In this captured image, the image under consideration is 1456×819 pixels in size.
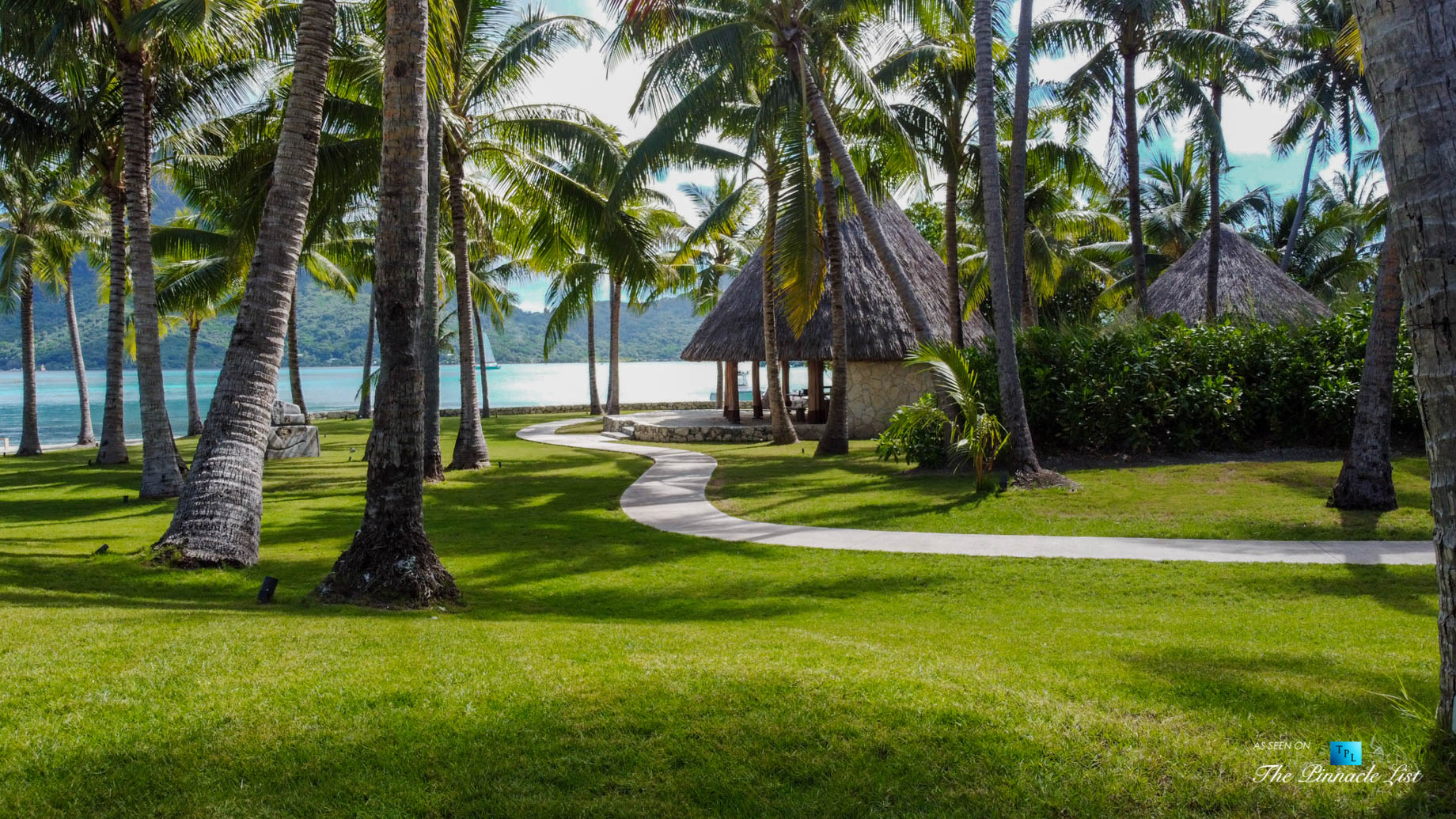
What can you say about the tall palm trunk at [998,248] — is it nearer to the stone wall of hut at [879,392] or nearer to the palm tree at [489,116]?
the palm tree at [489,116]

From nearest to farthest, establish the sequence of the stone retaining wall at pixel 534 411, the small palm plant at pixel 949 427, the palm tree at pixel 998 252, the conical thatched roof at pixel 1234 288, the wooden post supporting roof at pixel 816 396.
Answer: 1. the small palm plant at pixel 949 427
2. the palm tree at pixel 998 252
3. the conical thatched roof at pixel 1234 288
4. the wooden post supporting roof at pixel 816 396
5. the stone retaining wall at pixel 534 411

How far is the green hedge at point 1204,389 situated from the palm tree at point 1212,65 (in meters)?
4.65

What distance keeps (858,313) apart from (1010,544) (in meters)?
12.9

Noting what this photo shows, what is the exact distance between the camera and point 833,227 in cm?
1625

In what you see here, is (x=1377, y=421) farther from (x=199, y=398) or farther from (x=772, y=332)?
(x=199, y=398)

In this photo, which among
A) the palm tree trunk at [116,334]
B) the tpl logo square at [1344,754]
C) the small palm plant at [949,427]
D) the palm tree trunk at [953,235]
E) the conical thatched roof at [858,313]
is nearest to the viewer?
the tpl logo square at [1344,754]

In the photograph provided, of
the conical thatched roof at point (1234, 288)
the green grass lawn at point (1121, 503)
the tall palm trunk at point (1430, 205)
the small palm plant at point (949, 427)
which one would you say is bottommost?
the green grass lawn at point (1121, 503)

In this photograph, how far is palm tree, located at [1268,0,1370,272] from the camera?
65.3ft

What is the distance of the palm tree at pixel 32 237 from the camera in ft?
65.4

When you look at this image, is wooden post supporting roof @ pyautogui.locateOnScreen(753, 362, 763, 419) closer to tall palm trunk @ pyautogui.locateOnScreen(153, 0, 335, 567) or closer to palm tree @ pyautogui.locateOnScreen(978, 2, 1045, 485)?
palm tree @ pyautogui.locateOnScreen(978, 2, 1045, 485)

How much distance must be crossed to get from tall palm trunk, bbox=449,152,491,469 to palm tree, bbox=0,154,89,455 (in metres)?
10.00

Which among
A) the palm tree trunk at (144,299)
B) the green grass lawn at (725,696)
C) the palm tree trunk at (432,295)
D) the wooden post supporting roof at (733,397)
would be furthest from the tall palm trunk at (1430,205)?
the wooden post supporting roof at (733,397)

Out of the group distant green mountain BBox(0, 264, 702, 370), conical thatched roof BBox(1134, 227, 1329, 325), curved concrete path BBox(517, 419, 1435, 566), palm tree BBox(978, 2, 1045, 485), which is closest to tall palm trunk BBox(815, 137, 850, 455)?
palm tree BBox(978, 2, 1045, 485)

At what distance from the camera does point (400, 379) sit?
6.55m
